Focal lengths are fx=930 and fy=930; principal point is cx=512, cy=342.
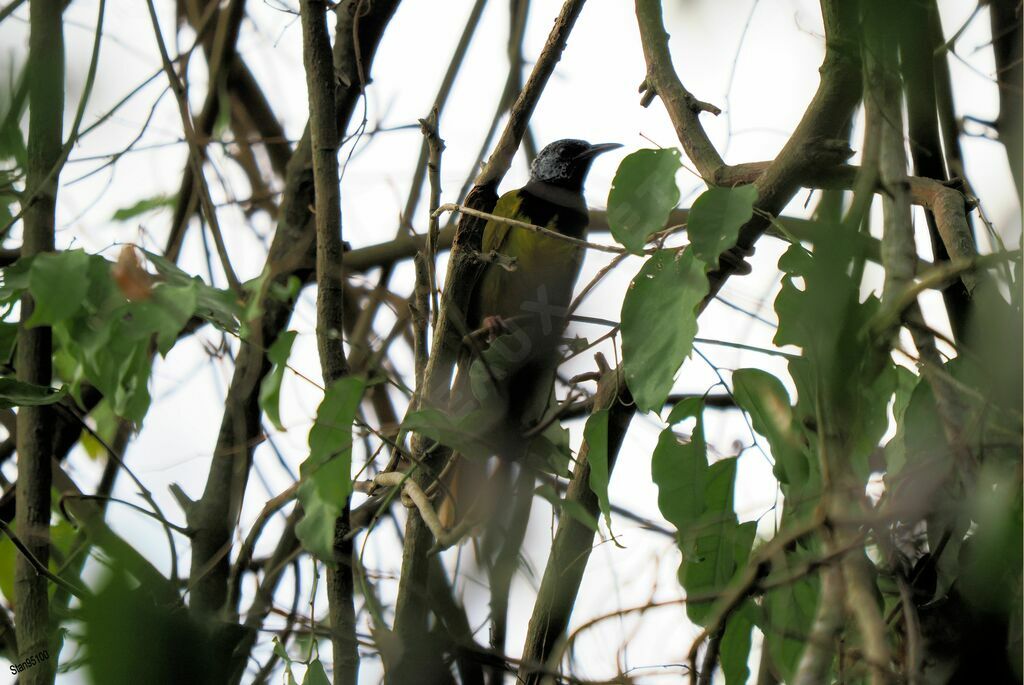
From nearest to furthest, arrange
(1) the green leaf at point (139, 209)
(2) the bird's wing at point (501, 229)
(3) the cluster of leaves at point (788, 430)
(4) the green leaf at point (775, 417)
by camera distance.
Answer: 1. (3) the cluster of leaves at point (788, 430)
2. (4) the green leaf at point (775, 417)
3. (1) the green leaf at point (139, 209)
4. (2) the bird's wing at point (501, 229)

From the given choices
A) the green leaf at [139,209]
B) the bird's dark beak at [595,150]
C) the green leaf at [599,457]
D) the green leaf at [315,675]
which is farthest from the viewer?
the bird's dark beak at [595,150]

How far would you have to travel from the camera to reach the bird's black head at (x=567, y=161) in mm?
4262

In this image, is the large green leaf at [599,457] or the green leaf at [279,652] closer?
the large green leaf at [599,457]

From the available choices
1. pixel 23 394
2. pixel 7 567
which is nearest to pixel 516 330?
pixel 23 394

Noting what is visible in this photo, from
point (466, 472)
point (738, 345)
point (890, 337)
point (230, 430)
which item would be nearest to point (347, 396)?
point (466, 472)

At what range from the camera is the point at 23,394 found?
181 cm

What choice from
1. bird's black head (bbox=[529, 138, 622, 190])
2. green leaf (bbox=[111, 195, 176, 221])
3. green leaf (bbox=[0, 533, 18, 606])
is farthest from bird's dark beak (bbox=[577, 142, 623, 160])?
green leaf (bbox=[0, 533, 18, 606])

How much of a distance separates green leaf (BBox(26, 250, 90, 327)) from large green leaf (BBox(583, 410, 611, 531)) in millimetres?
1015

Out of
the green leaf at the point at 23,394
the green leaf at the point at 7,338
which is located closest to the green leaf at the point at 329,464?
the green leaf at the point at 23,394

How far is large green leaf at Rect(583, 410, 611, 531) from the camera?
138cm

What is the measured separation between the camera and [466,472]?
1929 millimetres

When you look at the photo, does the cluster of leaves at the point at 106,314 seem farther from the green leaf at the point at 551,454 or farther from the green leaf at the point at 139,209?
the green leaf at the point at 139,209

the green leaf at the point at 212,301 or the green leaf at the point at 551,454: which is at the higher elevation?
the green leaf at the point at 212,301

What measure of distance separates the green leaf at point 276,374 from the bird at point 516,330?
35cm
